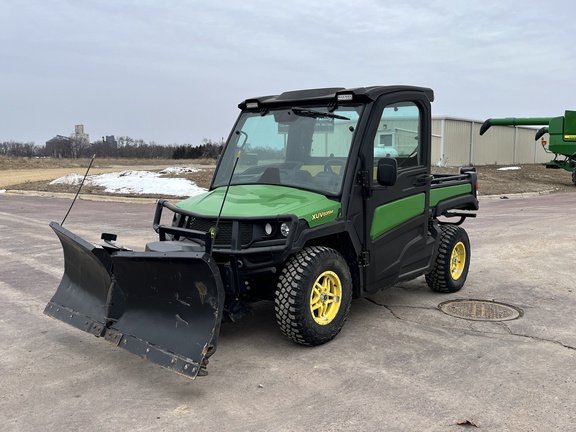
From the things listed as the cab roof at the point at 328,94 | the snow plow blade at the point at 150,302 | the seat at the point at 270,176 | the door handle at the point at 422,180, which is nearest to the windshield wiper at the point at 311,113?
the cab roof at the point at 328,94

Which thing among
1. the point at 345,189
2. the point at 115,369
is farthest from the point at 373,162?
the point at 115,369

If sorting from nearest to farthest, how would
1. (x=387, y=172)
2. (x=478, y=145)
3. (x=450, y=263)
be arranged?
(x=387, y=172)
(x=450, y=263)
(x=478, y=145)

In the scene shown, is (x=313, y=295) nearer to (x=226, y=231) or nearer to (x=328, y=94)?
(x=226, y=231)

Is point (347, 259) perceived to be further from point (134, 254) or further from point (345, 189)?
point (134, 254)

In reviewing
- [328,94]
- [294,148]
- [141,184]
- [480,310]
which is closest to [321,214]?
[294,148]

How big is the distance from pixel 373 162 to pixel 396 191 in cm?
49

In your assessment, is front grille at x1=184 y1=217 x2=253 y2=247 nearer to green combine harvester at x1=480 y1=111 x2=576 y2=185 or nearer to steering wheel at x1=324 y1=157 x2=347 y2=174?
steering wheel at x1=324 y1=157 x2=347 y2=174

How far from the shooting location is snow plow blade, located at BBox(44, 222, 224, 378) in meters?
4.02

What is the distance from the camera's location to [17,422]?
360 cm

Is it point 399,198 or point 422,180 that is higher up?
point 422,180

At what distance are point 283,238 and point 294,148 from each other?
1231 millimetres

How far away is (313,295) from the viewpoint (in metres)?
4.75

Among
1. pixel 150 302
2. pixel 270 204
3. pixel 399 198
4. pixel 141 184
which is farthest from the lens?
pixel 141 184

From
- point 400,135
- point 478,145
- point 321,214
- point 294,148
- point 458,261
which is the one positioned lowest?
point 458,261
